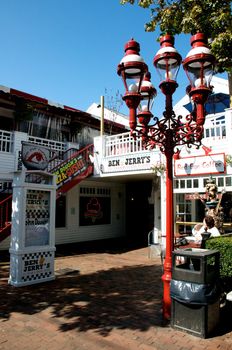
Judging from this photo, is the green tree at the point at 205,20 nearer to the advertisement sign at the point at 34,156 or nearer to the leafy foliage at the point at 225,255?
the leafy foliage at the point at 225,255

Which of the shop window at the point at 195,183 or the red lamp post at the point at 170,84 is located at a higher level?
the red lamp post at the point at 170,84

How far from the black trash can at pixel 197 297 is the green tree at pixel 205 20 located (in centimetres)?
592

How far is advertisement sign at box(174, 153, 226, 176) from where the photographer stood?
9.87 m

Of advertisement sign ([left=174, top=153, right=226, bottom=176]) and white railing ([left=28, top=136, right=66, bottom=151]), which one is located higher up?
white railing ([left=28, top=136, right=66, bottom=151])

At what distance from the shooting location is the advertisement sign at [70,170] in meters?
12.2

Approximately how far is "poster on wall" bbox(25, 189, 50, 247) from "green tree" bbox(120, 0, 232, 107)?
6.07 meters

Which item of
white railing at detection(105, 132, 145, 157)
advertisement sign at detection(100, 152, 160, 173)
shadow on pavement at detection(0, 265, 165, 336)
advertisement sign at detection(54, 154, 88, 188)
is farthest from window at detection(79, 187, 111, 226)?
shadow on pavement at detection(0, 265, 165, 336)

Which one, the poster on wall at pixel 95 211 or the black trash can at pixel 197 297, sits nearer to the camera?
the black trash can at pixel 197 297

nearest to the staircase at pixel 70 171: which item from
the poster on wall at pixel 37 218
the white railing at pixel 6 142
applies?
the white railing at pixel 6 142

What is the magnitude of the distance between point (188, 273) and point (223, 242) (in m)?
1.30

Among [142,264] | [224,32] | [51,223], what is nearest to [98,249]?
[142,264]

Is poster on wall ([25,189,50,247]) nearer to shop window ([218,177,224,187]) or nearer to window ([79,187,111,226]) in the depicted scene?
shop window ([218,177,224,187])

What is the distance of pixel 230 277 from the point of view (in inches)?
215

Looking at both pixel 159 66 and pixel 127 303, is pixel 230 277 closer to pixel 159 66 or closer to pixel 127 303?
pixel 127 303
